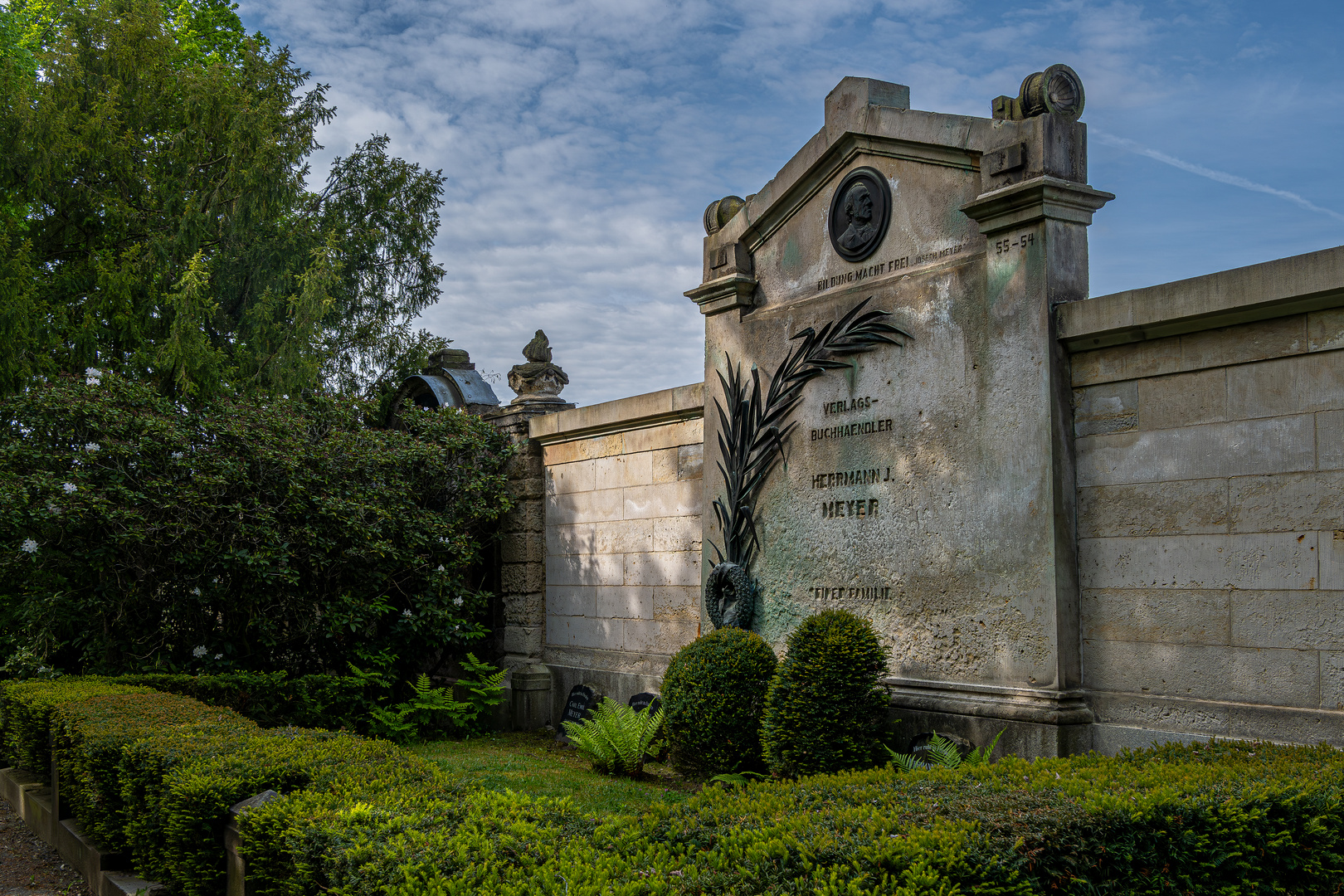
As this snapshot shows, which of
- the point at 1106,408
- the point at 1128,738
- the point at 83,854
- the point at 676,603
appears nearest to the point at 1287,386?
the point at 1106,408

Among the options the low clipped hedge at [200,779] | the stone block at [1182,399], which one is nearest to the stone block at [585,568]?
the low clipped hedge at [200,779]

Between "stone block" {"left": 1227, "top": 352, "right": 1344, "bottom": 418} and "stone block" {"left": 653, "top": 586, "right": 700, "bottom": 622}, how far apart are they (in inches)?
201

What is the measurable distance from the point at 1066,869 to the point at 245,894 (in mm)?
3355

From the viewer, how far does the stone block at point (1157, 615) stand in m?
5.71

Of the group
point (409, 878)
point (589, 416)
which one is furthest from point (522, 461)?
point (409, 878)

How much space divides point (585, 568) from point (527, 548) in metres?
1.02

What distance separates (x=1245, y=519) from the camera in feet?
18.5

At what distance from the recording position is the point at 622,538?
10.6 meters

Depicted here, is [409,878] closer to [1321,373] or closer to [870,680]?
[870,680]

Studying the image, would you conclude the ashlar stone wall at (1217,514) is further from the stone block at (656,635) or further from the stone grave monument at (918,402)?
the stone block at (656,635)

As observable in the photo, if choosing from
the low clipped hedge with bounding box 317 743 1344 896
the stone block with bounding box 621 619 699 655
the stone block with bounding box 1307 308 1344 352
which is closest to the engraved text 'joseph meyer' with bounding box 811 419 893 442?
the stone block with bounding box 621 619 699 655

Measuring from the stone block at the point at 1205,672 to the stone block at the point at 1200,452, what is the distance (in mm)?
1002

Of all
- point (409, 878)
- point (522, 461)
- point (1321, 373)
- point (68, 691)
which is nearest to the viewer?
point (409, 878)

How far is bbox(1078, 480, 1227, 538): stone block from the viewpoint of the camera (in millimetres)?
5781
